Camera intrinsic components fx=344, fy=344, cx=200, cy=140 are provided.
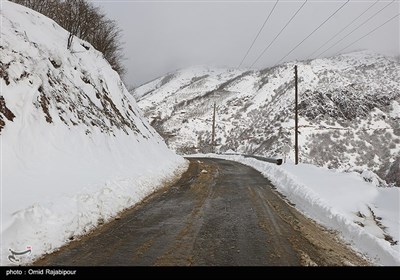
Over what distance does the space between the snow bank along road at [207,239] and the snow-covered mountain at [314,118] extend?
16798 millimetres

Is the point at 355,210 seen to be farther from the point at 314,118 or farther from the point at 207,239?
the point at 314,118

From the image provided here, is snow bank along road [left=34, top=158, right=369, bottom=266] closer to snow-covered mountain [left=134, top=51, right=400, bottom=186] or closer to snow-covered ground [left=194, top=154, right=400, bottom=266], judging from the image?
snow-covered ground [left=194, top=154, right=400, bottom=266]

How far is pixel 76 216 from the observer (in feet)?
23.1

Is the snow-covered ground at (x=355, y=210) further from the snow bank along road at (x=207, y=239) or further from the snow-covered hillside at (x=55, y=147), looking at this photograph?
the snow-covered hillside at (x=55, y=147)

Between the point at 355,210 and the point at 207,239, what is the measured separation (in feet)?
17.1

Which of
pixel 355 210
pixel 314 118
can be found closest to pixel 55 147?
pixel 355 210

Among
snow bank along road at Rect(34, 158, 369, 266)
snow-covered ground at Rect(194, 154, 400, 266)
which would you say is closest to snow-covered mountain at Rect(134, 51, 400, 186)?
snow-covered ground at Rect(194, 154, 400, 266)

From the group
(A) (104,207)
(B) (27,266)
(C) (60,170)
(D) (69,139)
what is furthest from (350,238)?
(D) (69,139)

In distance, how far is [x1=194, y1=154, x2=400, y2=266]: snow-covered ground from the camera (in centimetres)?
675

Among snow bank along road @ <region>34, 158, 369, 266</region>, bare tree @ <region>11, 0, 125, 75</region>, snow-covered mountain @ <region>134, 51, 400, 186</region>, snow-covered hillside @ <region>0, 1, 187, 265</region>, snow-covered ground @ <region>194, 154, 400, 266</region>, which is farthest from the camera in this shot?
snow-covered mountain @ <region>134, 51, 400, 186</region>

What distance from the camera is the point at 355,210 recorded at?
9.58 metres

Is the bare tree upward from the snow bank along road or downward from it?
upward

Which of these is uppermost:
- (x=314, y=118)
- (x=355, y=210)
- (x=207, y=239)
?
(x=207, y=239)

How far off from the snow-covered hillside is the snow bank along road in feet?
1.95
